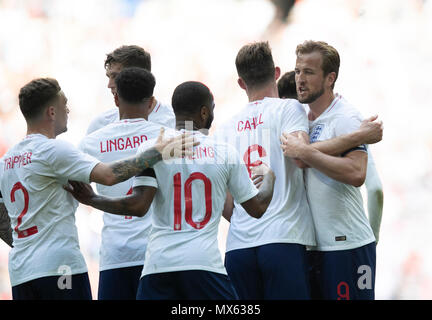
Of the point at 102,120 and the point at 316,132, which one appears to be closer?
the point at 316,132

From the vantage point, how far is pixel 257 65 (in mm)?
4625

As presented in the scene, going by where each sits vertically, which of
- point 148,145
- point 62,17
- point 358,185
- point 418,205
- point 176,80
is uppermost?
point 62,17

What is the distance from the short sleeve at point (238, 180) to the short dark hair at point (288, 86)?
1.67 m

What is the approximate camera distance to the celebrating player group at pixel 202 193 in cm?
369

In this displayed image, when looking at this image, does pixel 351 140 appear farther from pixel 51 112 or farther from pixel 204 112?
pixel 51 112

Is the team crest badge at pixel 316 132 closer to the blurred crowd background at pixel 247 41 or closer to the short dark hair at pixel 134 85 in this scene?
the short dark hair at pixel 134 85

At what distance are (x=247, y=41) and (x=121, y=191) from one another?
984 cm

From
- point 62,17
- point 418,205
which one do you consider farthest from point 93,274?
point 418,205

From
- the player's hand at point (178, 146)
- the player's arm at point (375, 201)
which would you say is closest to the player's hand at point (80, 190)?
the player's hand at point (178, 146)

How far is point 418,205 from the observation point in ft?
41.6

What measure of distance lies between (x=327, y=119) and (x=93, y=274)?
897 centimetres

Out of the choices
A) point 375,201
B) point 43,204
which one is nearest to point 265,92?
point 375,201
